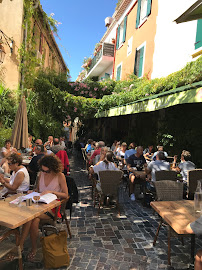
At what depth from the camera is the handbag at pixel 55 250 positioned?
2.73 metres

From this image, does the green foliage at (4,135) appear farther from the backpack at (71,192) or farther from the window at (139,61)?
the window at (139,61)

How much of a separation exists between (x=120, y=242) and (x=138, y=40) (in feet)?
37.3

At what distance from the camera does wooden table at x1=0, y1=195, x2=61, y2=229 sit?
7.59 feet

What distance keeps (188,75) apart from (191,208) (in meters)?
5.17

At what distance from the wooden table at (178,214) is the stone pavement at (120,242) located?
1.10 feet

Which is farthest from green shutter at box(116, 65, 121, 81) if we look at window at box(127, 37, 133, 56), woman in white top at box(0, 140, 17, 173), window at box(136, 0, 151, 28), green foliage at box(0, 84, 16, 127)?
woman in white top at box(0, 140, 17, 173)

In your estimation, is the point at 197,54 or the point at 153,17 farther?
the point at 153,17

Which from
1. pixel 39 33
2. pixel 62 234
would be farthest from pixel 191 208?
pixel 39 33

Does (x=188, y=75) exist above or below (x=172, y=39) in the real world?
below

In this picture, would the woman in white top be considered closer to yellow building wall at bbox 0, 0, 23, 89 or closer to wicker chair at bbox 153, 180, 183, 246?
wicker chair at bbox 153, 180, 183, 246

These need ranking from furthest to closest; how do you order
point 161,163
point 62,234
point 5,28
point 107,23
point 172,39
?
point 107,23
point 5,28
point 172,39
point 161,163
point 62,234

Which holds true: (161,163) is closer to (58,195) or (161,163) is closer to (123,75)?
(58,195)

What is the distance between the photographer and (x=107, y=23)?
21.3 meters

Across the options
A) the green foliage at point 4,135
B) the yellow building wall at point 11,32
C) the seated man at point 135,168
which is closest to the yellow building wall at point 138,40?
the seated man at point 135,168
